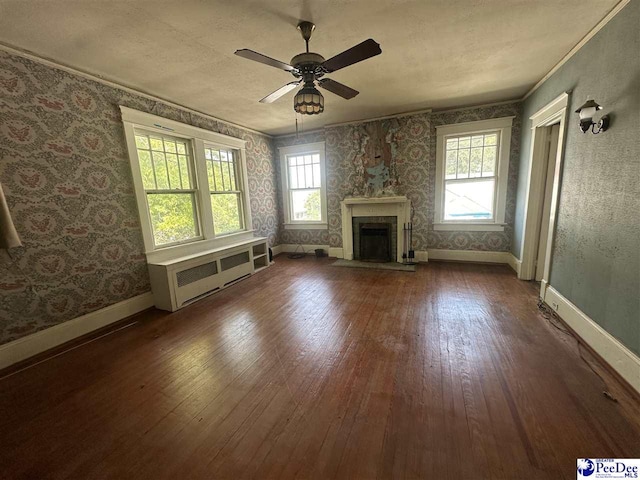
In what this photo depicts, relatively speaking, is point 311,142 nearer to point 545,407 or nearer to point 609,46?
point 609,46

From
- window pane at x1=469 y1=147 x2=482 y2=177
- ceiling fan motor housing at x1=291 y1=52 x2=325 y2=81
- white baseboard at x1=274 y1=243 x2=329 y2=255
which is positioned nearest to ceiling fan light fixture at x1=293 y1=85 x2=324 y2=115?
ceiling fan motor housing at x1=291 y1=52 x2=325 y2=81

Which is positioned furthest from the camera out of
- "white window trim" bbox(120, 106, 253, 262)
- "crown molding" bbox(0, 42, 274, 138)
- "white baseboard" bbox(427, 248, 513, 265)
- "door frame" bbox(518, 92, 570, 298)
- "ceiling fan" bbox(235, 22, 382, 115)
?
"white baseboard" bbox(427, 248, 513, 265)

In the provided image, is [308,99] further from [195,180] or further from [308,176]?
[308,176]

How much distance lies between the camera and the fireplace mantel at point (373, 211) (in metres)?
4.72

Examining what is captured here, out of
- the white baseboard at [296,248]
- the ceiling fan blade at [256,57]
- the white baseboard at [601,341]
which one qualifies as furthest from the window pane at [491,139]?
the ceiling fan blade at [256,57]

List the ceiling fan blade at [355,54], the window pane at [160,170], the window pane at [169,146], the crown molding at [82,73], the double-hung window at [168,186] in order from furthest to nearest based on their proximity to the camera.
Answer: the window pane at [169,146]
the window pane at [160,170]
the double-hung window at [168,186]
the crown molding at [82,73]
the ceiling fan blade at [355,54]

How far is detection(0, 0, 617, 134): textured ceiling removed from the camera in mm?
1823

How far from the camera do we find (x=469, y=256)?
4.69 m

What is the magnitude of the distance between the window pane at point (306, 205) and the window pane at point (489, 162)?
10.3 ft

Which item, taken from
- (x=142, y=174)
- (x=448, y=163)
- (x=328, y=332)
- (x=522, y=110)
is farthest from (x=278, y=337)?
(x=522, y=110)

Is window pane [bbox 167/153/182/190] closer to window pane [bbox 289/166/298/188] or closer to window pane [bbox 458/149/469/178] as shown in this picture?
window pane [bbox 289/166/298/188]

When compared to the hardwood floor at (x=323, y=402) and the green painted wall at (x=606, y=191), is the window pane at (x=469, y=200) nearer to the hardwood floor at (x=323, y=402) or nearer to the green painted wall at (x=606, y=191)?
the green painted wall at (x=606, y=191)

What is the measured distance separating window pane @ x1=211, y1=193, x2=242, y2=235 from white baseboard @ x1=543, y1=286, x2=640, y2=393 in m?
4.61

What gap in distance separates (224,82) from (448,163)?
3817 millimetres
